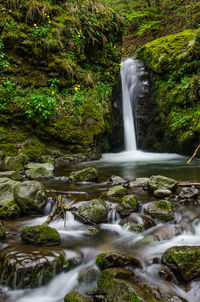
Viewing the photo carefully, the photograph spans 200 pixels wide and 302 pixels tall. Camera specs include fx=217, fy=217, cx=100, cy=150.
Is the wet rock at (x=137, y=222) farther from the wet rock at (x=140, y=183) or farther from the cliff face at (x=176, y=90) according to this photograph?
the cliff face at (x=176, y=90)

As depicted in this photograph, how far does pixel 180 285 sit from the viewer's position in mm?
2141

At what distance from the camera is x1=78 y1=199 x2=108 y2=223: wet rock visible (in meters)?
3.23

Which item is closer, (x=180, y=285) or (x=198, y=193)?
(x=180, y=285)

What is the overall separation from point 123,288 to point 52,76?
716 centimetres

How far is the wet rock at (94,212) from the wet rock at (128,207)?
241 mm

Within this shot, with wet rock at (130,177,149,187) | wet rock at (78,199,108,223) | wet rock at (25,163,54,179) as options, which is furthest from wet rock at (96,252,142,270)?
wet rock at (25,163,54,179)

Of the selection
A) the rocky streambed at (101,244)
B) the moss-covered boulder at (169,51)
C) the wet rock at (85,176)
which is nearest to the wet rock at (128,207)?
the rocky streambed at (101,244)

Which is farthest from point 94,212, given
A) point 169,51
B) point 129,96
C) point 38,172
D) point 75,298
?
point 169,51

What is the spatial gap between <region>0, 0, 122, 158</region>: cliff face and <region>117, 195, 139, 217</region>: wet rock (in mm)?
4154

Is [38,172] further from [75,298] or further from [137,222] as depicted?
[75,298]

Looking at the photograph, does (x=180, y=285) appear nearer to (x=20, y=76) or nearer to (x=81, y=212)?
(x=81, y=212)

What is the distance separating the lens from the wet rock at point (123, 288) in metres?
1.84

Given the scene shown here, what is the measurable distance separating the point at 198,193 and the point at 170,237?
130cm

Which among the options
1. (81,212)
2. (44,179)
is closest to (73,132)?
(44,179)
